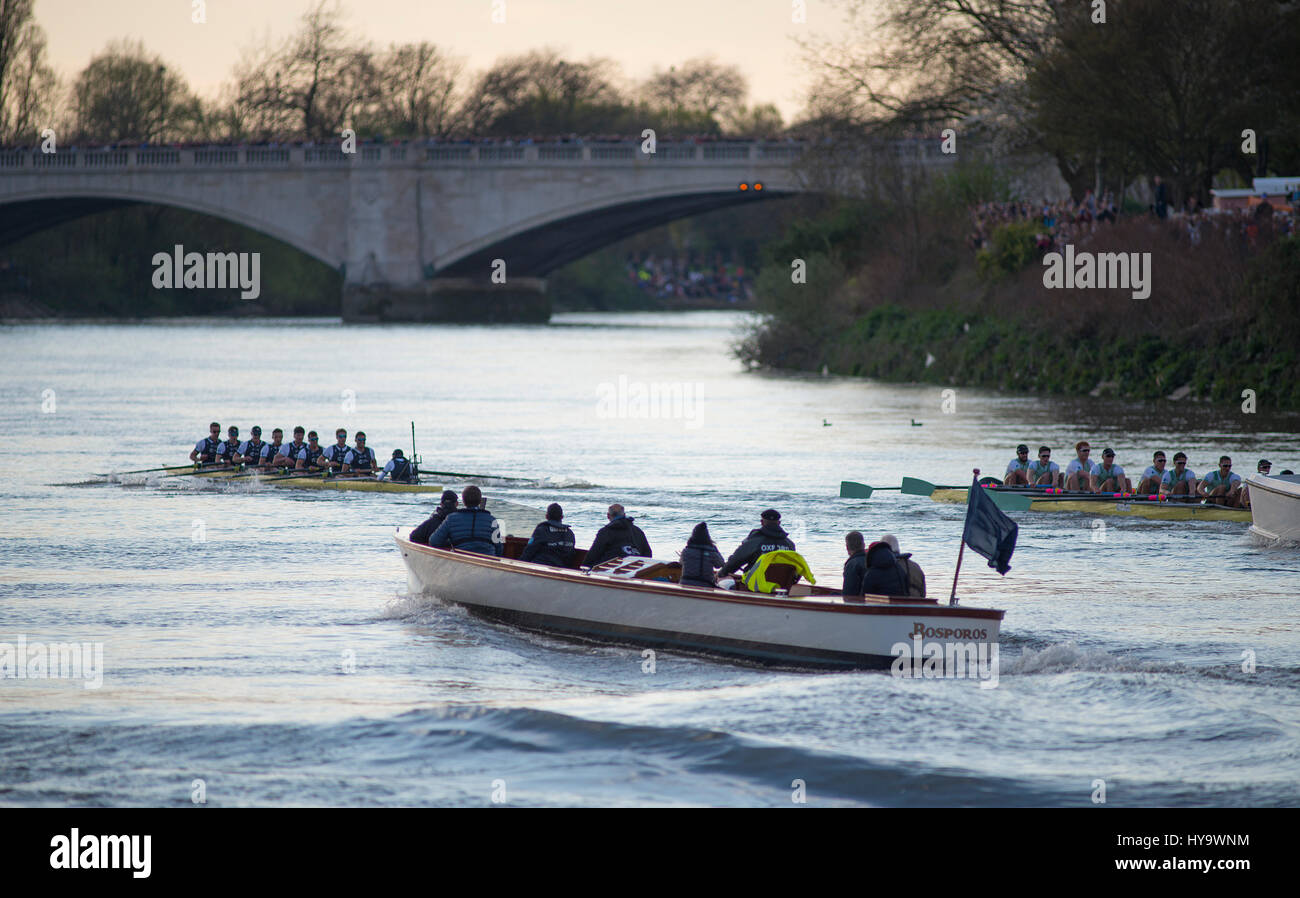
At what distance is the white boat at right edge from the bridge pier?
229 feet

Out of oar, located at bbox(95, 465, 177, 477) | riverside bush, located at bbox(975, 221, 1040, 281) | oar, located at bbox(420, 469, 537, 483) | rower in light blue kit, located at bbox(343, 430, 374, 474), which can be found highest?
riverside bush, located at bbox(975, 221, 1040, 281)

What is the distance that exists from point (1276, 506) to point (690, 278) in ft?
390

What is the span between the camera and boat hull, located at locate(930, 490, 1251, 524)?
26859mm

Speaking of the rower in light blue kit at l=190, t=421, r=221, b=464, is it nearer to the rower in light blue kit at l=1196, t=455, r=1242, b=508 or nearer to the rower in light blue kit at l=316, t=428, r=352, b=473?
the rower in light blue kit at l=316, t=428, r=352, b=473

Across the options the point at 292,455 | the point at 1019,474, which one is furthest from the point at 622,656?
the point at 292,455

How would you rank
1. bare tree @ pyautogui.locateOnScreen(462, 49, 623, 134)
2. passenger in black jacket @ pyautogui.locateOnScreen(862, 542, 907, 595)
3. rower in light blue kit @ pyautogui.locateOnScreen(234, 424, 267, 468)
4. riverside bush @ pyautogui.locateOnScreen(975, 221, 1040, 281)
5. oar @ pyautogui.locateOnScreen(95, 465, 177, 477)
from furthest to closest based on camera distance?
bare tree @ pyautogui.locateOnScreen(462, 49, 623, 134) → riverside bush @ pyautogui.locateOnScreen(975, 221, 1040, 281) → oar @ pyautogui.locateOnScreen(95, 465, 177, 477) → rower in light blue kit @ pyautogui.locateOnScreen(234, 424, 267, 468) → passenger in black jacket @ pyautogui.locateOnScreen(862, 542, 907, 595)

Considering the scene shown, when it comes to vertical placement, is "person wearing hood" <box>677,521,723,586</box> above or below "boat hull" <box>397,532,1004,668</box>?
above

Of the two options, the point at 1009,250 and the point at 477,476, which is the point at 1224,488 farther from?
the point at 1009,250

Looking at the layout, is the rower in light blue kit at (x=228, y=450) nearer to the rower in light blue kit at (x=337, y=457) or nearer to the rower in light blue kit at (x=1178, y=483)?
the rower in light blue kit at (x=337, y=457)

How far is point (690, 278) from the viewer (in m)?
142

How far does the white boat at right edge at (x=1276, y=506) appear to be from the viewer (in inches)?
958

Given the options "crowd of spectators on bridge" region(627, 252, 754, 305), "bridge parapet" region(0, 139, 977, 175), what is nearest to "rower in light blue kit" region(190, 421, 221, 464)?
"bridge parapet" region(0, 139, 977, 175)
